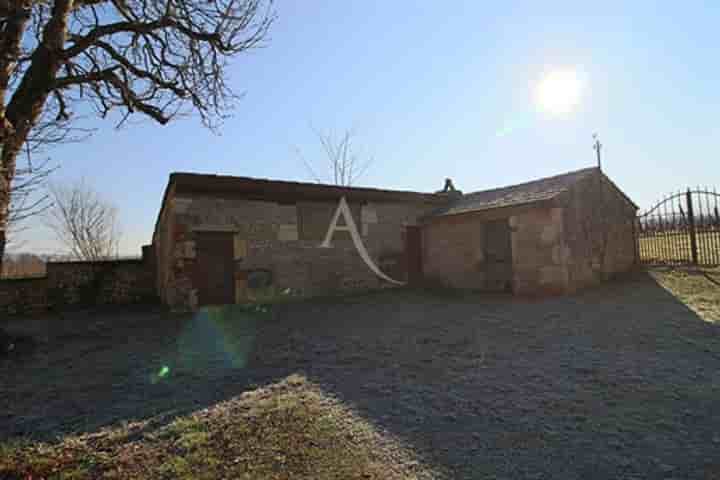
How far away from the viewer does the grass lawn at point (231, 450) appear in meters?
2.45

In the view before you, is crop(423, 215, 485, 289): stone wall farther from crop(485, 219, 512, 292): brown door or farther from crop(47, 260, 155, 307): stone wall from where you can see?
crop(47, 260, 155, 307): stone wall

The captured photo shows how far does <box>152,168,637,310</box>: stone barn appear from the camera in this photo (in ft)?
27.0

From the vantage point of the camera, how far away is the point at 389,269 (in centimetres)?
1075

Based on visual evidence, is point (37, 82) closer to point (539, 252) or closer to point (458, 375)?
point (458, 375)

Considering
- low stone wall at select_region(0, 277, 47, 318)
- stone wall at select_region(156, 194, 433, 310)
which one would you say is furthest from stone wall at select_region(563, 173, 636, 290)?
low stone wall at select_region(0, 277, 47, 318)

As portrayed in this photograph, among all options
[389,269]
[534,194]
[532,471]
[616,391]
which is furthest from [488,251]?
[532,471]

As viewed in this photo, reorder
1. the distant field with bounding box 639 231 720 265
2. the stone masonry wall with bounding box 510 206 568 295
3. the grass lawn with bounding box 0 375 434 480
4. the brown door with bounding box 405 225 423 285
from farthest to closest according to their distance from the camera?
the brown door with bounding box 405 225 423 285, the distant field with bounding box 639 231 720 265, the stone masonry wall with bounding box 510 206 568 295, the grass lawn with bounding box 0 375 434 480

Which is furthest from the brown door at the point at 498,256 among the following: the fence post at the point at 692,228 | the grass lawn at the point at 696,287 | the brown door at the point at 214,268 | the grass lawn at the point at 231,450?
the grass lawn at the point at 231,450

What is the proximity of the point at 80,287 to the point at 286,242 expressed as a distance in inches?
230

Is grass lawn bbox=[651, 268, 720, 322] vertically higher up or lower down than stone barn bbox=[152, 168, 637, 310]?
lower down

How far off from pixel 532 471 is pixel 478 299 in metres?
6.83

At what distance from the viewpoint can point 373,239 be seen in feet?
34.3

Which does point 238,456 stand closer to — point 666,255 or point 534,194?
point 534,194

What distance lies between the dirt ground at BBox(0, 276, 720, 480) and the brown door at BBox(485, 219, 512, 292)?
6.19 ft
